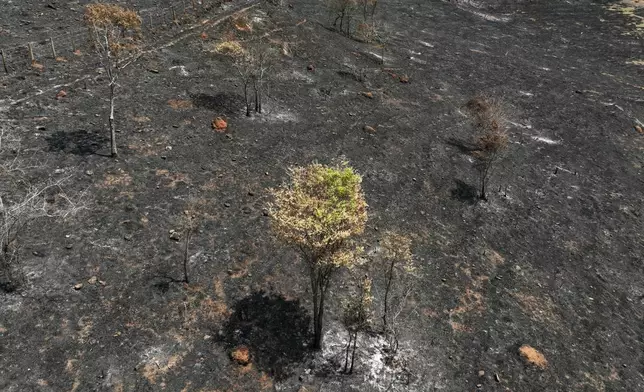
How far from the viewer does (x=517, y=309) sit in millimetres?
23828

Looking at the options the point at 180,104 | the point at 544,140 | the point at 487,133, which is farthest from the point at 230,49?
the point at 544,140

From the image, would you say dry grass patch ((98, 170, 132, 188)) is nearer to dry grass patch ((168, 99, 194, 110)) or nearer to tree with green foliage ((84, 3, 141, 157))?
tree with green foliage ((84, 3, 141, 157))

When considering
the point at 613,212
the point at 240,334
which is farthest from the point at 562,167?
the point at 240,334

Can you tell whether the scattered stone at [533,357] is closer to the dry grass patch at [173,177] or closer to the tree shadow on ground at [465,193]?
the tree shadow on ground at [465,193]

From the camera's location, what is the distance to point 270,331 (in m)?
19.8

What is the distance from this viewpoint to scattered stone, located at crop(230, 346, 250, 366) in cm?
1812

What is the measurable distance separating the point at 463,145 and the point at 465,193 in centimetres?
748

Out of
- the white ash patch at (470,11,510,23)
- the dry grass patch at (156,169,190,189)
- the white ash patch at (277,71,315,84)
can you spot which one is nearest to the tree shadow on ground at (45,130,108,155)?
the dry grass patch at (156,169,190,189)

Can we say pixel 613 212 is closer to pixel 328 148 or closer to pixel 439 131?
pixel 439 131

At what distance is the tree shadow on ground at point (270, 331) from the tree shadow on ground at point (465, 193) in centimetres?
1584

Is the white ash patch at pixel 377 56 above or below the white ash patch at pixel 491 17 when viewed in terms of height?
above

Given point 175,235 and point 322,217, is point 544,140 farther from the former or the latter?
point 175,235

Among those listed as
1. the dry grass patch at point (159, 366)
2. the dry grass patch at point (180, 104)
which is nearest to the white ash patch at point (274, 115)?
the dry grass patch at point (180, 104)

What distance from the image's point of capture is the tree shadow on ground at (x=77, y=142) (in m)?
27.0
